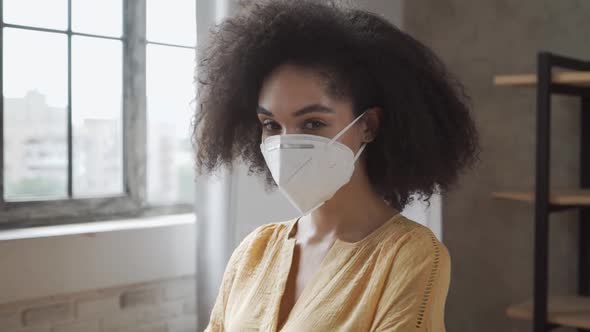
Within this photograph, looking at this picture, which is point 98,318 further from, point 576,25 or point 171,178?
point 576,25

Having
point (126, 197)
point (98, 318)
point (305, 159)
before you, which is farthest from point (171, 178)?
point (305, 159)

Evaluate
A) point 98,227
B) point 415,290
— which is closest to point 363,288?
point 415,290

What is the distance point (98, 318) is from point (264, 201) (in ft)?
1.93

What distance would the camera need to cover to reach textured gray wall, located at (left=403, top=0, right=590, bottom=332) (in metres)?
2.69

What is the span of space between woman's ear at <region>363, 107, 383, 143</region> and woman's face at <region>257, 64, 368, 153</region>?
16 millimetres

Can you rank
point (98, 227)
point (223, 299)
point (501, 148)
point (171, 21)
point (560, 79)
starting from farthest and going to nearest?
point (501, 148)
point (171, 21)
point (560, 79)
point (98, 227)
point (223, 299)

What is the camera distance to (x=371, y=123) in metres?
1.39

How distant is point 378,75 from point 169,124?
4.05 feet

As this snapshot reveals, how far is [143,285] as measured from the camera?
6.95 feet

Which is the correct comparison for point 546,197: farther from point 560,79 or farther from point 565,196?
point 560,79

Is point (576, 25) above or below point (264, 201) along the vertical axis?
Answer: above

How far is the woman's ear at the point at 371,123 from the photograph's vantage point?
1.37 meters

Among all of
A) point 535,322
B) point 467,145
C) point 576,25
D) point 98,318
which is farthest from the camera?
point 576,25

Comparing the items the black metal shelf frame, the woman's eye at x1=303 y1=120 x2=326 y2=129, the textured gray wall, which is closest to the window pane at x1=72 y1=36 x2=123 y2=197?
the woman's eye at x1=303 y1=120 x2=326 y2=129
